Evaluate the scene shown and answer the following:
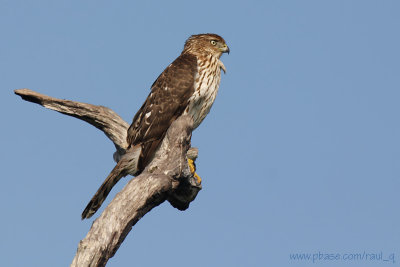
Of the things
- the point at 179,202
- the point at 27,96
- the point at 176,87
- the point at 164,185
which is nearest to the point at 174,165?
the point at 164,185

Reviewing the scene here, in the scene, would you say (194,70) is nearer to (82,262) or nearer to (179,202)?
(179,202)

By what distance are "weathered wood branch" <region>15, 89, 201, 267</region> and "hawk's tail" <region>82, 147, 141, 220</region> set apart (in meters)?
0.64

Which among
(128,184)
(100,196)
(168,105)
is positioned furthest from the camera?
(168,105)

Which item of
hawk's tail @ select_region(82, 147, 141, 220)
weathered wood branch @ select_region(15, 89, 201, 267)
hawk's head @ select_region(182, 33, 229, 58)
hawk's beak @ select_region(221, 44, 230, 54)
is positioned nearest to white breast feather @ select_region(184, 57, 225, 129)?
weathered wood branch @ select_region(15, 89, 201, 267)

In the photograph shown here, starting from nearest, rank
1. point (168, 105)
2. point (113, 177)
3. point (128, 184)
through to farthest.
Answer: point (128, 184) < point (113, 177) < point (168, 105)

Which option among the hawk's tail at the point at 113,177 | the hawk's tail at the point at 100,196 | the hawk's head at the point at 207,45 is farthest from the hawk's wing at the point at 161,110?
the hawk's head at the point at 207,45

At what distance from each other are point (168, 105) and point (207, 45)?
1671 mm

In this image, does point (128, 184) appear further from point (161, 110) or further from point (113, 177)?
point (161, 110)

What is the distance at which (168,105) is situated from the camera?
934 centimetres

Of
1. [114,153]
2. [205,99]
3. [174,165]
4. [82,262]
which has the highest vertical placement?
[205,99]

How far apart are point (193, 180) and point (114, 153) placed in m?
1.92

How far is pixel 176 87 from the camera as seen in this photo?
9.39m

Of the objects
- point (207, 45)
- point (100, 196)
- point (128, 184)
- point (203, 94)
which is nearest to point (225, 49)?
point (207, 45)

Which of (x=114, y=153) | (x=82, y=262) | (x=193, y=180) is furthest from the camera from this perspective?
(x=114, y=153)
